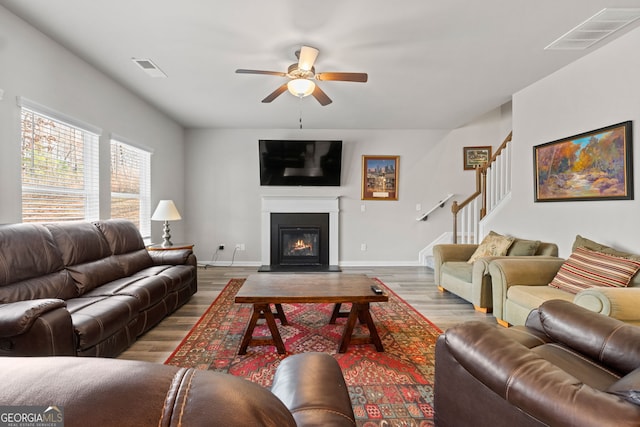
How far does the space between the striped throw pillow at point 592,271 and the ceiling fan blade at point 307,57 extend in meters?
2.88

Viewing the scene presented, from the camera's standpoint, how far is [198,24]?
2.41 m

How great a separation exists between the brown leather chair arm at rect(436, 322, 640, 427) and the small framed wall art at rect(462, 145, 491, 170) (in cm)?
501

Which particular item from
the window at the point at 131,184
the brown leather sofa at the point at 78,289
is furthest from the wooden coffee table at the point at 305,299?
the window at the point at 131,184

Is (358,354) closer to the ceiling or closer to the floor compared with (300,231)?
closer to the floor

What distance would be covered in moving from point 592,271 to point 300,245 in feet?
13.3

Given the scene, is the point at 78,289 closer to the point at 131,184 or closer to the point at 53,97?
the point at 53,97

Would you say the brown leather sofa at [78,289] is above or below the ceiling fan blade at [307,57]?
below

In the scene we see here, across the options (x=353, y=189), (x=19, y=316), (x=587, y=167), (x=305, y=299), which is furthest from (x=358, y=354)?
(x=353, y=189)

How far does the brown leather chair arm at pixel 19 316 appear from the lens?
4.97ft

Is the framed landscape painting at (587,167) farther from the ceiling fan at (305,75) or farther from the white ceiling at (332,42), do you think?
the ceiling fan at (305,75)

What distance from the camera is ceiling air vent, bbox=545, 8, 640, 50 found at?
90.1 inches

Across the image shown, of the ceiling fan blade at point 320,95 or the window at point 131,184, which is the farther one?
the window at point 131,184

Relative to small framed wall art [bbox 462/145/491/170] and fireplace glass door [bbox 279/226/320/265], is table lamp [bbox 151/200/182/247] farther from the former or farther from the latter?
small framed wall art [bbox 462/145/491/170]

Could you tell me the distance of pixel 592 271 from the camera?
240 centimetres
